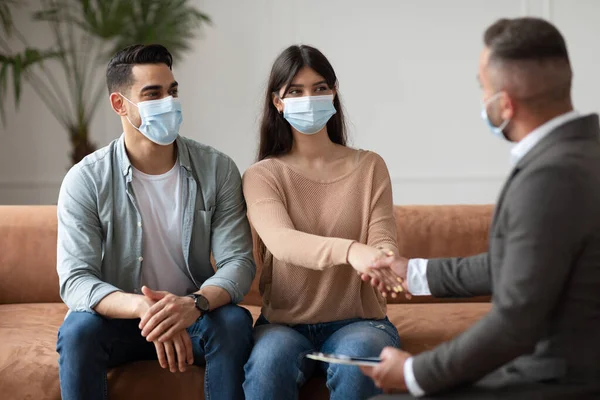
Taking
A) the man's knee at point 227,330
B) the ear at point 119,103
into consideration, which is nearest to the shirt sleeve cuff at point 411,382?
the man's knee at point 227,330

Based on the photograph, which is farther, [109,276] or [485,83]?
[109,276]

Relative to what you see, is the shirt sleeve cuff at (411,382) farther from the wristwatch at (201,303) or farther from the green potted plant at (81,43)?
the green potted plant at (81,43)

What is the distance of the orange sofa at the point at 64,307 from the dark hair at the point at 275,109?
591 mm

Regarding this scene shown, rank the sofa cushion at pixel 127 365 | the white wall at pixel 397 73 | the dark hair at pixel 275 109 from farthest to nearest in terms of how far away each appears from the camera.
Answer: the white wall at pixel 397 73, the dark hair at pixel 275 109, the sofa cushion at pixel 127 365

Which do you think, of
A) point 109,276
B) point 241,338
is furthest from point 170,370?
point 109,276

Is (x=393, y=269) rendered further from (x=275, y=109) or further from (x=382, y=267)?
(x=275, y=109)

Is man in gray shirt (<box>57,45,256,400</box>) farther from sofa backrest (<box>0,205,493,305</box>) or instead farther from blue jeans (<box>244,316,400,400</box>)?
sofa backrest (<box>0,205,493,305</box>)

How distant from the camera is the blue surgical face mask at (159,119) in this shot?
2.45 m

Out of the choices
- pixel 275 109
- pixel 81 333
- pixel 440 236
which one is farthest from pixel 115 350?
pixel 440 236

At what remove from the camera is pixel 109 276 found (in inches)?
95.6

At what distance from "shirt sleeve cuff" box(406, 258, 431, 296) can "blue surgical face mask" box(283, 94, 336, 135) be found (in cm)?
64

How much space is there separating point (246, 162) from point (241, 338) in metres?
3.29

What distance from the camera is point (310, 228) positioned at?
2.39 metres

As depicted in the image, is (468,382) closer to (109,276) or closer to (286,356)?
(286,356)
